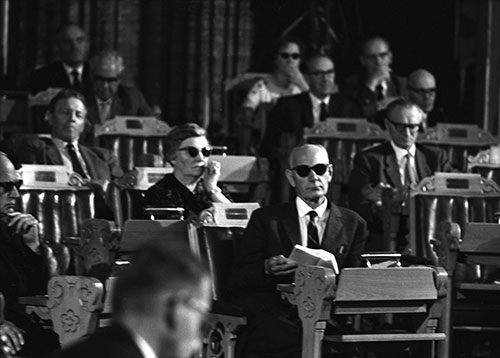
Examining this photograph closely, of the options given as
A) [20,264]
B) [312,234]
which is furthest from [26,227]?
[312,234]

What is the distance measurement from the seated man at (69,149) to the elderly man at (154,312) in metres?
5.18

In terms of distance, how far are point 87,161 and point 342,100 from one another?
2.69m

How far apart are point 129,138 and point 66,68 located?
1.51 metres

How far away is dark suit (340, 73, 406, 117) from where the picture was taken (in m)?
10.9

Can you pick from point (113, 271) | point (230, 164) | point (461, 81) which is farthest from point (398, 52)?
point (113, 271)

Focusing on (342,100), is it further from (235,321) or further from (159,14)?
(235,321)

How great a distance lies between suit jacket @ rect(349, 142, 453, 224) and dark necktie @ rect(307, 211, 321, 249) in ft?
5.69

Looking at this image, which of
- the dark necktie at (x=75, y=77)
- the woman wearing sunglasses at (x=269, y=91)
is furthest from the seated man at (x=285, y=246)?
the dark necktie at (x=75, y=77)

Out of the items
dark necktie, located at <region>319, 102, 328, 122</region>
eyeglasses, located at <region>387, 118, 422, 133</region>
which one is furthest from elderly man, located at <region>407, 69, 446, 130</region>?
eyeglasses, located at <region>387, 118, 422, 133</region>

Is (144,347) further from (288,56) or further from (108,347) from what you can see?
A: (288,56)

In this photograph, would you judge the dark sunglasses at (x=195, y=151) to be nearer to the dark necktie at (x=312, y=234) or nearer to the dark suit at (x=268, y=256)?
the dark suit at (x=268, y=256)

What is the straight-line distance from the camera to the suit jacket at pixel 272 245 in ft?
21.4

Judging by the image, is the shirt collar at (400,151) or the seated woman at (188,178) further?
the shirt collar at (400,151)

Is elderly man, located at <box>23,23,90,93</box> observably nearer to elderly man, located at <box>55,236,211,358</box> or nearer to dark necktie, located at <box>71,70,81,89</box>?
dark necktie, located at <box>71,70,81,89</box>
